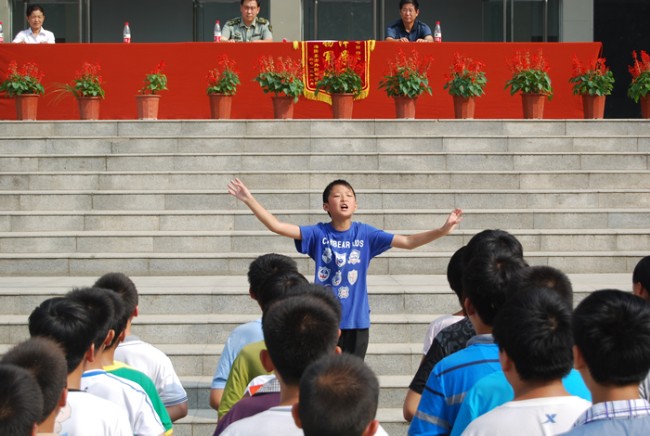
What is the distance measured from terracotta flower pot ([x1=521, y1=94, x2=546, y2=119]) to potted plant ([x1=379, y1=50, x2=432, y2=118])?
1407 mm

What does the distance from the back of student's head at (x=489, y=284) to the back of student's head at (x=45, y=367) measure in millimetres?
1571

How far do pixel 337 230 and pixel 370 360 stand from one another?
169cm

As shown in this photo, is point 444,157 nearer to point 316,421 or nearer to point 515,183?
point 515,183

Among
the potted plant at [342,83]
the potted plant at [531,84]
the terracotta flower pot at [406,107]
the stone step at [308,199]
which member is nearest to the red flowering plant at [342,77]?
the potted plant at [342,83]

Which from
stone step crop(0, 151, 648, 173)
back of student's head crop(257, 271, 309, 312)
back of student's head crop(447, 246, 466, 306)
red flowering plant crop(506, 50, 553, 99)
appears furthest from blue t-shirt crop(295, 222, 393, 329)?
red flowering plant crop(506, 50, 553, 99)

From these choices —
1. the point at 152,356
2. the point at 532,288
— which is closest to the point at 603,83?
the point at 152,356

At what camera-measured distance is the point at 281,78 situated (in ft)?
48.2

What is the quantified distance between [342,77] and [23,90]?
15.1ft

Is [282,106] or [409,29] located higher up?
[409,29]

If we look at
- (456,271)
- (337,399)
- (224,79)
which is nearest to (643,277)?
(456,271)

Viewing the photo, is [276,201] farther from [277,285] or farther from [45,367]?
[45,367]

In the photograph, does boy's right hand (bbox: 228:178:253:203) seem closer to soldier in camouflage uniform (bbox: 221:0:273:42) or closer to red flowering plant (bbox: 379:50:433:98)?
red flowering plant (bbox: 379:50:433:98)

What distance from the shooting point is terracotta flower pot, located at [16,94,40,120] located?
576 inches

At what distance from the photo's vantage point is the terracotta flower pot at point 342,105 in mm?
14586
